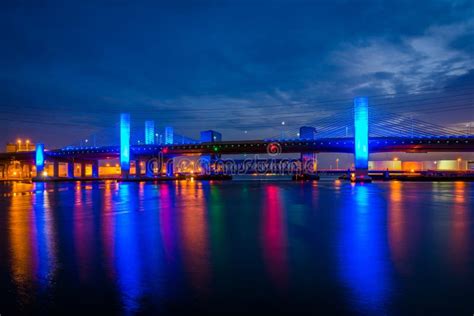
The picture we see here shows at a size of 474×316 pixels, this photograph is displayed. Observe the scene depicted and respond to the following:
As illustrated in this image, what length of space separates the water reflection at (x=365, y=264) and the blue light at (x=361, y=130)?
48137 mm

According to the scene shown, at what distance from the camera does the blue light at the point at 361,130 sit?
60.6 m

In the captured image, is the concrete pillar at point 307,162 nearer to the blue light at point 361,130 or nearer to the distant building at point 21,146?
the blue light at point 361,130

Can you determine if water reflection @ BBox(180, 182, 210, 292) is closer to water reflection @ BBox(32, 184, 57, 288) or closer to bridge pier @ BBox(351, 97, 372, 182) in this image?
water reflection @ BBox(32, 184, 57, 288)

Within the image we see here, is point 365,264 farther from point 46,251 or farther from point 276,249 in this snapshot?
point 46,251

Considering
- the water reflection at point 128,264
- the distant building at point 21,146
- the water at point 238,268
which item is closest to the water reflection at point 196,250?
the water at point 238,268

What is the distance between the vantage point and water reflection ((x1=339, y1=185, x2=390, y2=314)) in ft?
20.1

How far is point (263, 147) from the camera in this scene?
92.5 meters

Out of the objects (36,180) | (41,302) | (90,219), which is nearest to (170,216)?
(90,219)

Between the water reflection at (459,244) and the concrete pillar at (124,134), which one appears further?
the concrete pillar at (124,134)

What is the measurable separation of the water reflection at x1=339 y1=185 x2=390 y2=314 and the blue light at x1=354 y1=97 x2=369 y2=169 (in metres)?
48.1

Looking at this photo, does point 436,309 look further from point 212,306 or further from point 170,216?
point 170,216

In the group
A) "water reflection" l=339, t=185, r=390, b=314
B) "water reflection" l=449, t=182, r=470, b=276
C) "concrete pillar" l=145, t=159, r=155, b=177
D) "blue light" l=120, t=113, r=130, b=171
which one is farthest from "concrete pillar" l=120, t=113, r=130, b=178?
"water reflection" l=449, t=182, r=470, b=276

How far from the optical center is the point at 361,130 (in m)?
61.4

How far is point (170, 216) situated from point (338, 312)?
1280 centimetres
